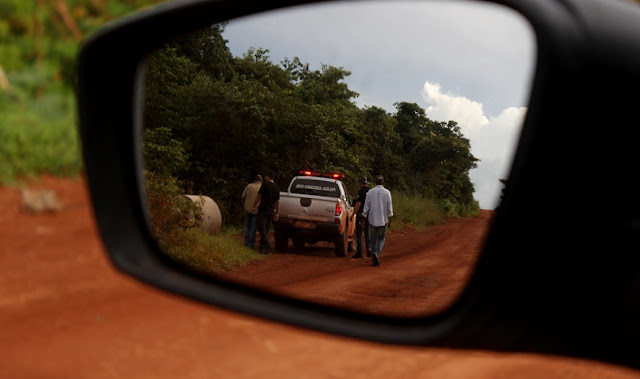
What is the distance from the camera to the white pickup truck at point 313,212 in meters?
1.44

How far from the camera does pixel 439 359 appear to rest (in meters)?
4.73

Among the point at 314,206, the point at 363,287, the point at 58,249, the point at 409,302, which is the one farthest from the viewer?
the point at 58,249

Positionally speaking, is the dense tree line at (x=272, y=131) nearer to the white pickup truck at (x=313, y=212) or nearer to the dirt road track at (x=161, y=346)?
the white pickup truck at (x=313, y=212)

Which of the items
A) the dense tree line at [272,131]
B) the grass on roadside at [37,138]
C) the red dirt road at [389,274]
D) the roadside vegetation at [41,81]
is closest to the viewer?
the red dirt road at [389,274]

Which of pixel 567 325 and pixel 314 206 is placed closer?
pixel 567 325

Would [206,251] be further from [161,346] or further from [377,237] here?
[161,346]

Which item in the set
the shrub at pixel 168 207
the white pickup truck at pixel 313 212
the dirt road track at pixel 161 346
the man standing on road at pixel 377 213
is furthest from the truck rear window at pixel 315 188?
the dirt road track at pixel 161 346

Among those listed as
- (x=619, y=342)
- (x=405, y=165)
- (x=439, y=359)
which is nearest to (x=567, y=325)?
(x=619, y=342)

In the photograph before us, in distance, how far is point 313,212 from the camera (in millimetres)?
1653

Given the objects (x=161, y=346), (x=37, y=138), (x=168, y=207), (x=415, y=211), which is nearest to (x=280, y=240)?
(x=415, y=211)

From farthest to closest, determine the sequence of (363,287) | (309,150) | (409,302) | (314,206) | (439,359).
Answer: (439,359) < (314,206) < (309,150) < (363,287) < (409,302)

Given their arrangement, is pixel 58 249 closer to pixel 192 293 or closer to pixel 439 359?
pixel 439 359

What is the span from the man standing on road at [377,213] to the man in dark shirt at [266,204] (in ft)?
0.63

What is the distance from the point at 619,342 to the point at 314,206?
34.3 inches
